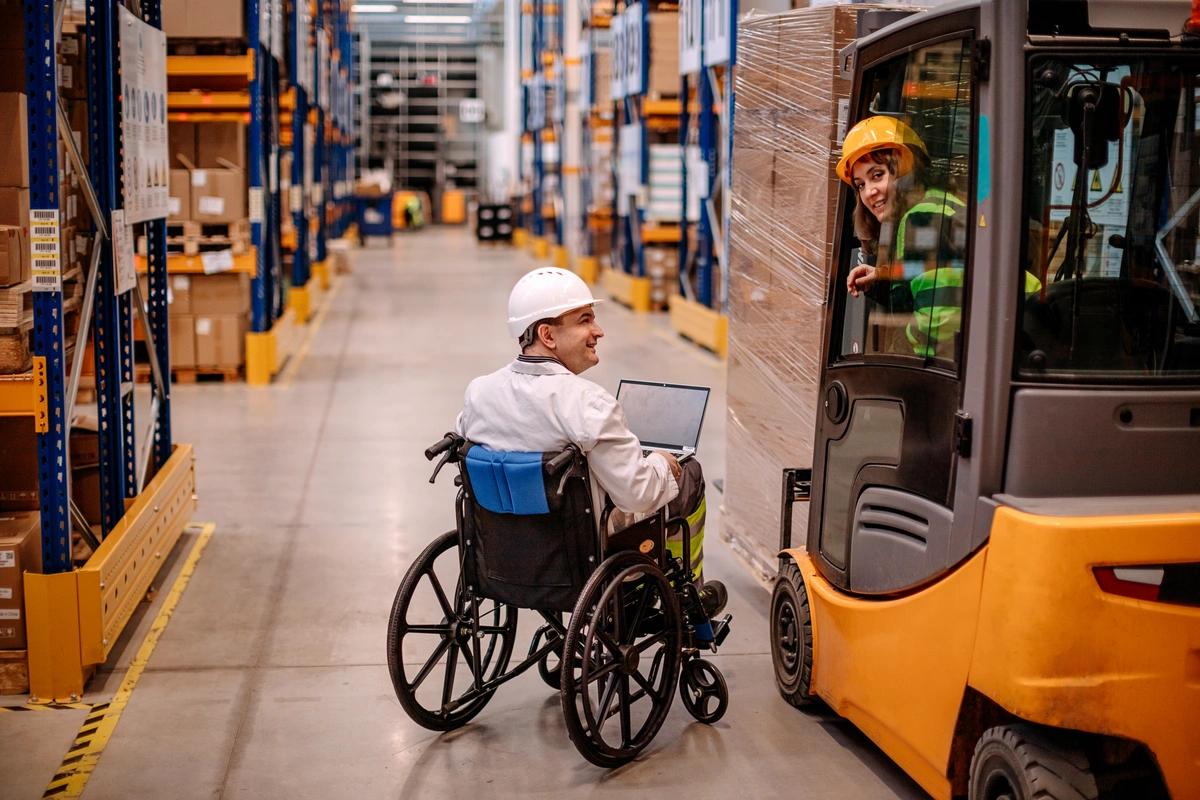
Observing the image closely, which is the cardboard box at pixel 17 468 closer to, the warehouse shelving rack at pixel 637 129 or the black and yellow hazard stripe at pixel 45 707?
the black and yellow hazard stripe at pixel 45 707

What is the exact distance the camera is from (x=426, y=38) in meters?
47.7

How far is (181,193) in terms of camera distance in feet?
35.9

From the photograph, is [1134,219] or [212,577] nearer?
[1134,219]

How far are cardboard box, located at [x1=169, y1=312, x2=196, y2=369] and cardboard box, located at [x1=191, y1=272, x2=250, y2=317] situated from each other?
0.40ft

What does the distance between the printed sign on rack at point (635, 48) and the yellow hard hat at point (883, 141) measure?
12.7m

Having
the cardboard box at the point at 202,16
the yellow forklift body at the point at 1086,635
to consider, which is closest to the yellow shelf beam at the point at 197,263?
the cardboard box at the point at 202,16

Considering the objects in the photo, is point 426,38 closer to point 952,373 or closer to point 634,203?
point 634,203

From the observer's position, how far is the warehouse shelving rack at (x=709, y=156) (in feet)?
39.4

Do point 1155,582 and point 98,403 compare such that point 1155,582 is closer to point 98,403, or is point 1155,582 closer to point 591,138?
point 98,403

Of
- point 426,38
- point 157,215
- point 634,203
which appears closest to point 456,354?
point 634,203

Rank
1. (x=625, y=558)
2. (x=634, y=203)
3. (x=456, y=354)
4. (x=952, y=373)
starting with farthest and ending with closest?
(x=634, y=203), (x=456, y=354), (x=625, y=558), (x=952, y=373)

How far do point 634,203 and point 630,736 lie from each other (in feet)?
46.7

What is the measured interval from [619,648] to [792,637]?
82cm

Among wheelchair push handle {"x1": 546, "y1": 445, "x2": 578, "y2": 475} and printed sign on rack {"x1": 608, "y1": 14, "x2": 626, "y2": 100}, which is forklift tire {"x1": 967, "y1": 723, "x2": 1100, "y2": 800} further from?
printed sign on rack {"x1": 608, "y1": 14, "x2": 626, "y2": 100}
